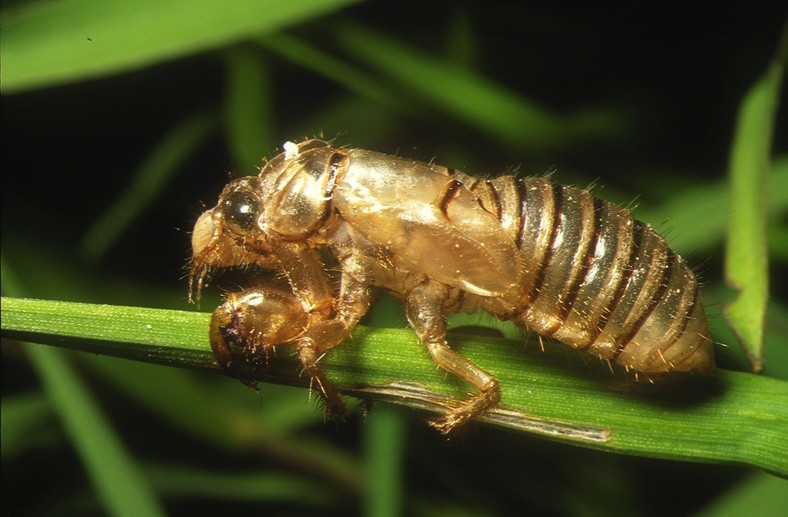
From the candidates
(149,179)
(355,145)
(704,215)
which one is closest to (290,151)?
(355,145)

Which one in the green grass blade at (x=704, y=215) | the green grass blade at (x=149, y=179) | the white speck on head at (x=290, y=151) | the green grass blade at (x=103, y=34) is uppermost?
the green grass blade at (x=103, y=34)

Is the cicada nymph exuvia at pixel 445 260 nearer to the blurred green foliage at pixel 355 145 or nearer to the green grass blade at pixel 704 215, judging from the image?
the blurred green foliage at pixel 355 145

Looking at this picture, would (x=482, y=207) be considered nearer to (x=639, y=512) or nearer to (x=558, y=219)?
(x=558, y=219)

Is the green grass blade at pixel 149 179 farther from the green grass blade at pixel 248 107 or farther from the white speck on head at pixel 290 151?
the white speck on head at pixel 290 151

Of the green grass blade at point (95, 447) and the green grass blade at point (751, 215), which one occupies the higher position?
the green grass blade at point (751, 215)

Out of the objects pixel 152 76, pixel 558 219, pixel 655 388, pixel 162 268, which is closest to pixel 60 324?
pixel 558 219

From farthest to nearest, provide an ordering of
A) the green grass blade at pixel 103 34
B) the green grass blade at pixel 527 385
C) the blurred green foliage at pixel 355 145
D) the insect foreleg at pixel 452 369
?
the blurred green foliage at pixel 355 145 < the green grass blade at pixel 103 34 < the insect foreleg at pixel 452 369 < the green grass blade at pixel 527 385

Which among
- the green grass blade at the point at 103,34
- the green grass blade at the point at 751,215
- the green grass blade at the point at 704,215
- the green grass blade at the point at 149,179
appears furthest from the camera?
the green grass blade at the point at 149,179

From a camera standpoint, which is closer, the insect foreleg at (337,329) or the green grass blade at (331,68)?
the insect foreleg at (337,329)

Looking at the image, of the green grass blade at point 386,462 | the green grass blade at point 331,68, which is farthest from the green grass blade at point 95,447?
the green grass blade at point 331,68

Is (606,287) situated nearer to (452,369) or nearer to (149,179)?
(452,369)
